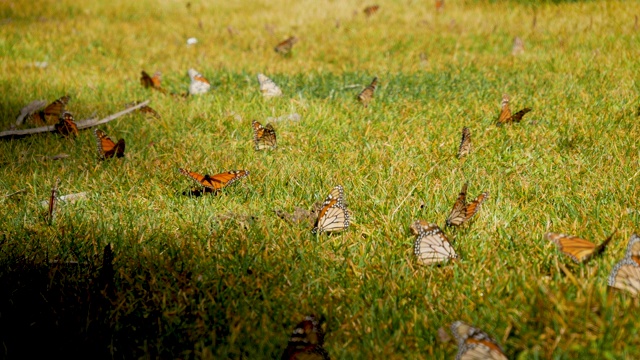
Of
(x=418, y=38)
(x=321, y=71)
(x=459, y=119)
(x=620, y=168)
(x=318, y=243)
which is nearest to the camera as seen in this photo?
(x=318, y=243)

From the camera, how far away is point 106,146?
4.39 metres

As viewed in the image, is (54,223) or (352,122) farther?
(352,122)

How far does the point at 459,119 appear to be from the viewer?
194 inches

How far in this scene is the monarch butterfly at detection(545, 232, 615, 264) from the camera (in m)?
2.64

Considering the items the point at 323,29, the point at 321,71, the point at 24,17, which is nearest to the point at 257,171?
the point at 321,71

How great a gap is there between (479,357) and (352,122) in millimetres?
3081

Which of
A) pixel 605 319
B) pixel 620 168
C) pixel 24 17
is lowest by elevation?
pixel 24 17

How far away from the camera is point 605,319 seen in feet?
7.18

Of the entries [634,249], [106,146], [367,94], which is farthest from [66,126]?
[634,249]

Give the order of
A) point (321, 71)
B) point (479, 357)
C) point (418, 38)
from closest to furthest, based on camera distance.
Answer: point (479, 357)
point (321, 71)
point (418, 38)

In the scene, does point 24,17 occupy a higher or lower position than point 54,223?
lower

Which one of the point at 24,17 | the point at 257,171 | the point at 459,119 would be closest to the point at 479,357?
the point at 257,171

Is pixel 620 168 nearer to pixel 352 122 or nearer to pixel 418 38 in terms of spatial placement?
pixel 352 122

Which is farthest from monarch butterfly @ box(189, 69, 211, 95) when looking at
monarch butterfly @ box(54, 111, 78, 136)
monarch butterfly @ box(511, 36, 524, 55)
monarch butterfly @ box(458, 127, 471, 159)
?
monarch butterfly @ box(511, 36, 524, 55)
